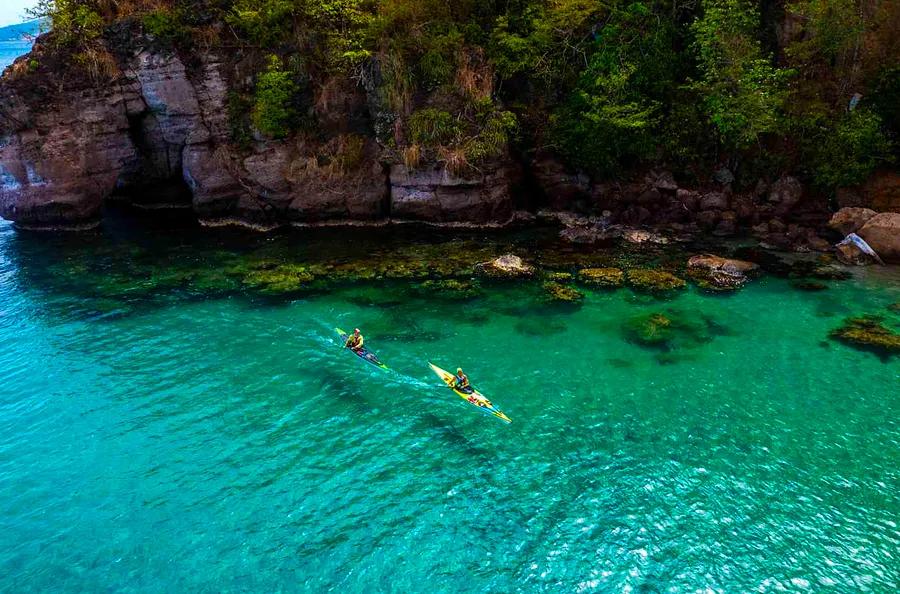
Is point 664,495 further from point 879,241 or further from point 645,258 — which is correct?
point 879,241

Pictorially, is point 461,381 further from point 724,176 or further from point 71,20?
point 71,20

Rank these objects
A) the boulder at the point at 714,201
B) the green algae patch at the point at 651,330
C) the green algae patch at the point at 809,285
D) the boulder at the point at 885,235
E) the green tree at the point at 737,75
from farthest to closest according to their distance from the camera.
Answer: the boulder at the point at 714,201, the green tree at the point at 737,75, the boulder at the point at 885,235, the green algae patch at the point at 809,285, the green algae patch at the point at 651,330

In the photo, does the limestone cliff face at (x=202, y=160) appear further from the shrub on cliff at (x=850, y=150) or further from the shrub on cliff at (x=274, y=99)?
the shrub on cliff at (x=850, y=150)

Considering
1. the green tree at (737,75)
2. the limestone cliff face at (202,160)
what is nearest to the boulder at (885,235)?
the green tree at (737,75)

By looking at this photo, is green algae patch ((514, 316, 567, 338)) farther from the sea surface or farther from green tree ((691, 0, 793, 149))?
the sea surface

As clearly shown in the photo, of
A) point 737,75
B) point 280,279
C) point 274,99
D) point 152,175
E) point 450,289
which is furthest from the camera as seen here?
point 152,175

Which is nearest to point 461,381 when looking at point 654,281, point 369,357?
point 369,357

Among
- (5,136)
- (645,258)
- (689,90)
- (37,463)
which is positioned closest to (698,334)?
(645,258)

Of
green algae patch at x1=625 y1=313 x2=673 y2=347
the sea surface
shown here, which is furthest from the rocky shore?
the sea surface
